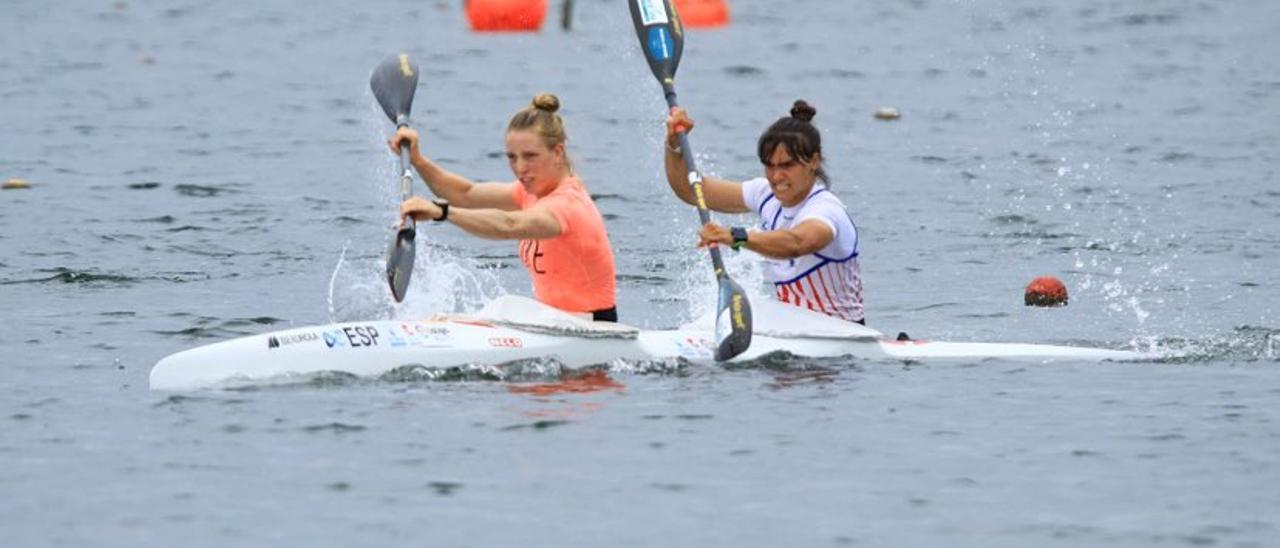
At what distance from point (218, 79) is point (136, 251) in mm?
13610

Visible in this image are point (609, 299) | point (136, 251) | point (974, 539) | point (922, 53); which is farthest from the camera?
point (922, 53)

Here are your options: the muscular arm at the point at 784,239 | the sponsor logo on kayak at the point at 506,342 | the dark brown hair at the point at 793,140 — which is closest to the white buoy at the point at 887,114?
the dark brown hair at the point at 793,140

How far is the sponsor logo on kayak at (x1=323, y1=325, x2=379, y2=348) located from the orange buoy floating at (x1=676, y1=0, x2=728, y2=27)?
802 inches

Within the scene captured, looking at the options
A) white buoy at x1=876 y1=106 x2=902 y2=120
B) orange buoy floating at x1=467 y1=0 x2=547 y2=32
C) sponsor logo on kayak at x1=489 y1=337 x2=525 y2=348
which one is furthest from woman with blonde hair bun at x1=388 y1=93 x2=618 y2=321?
orange buoy floating at x1=467 y1=0 x2=547 y2=32

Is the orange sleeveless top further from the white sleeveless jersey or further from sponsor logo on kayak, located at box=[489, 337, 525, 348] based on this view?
the white sleeveless jersey

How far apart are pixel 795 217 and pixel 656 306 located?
8.82ft

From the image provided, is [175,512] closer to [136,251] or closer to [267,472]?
[267,472]

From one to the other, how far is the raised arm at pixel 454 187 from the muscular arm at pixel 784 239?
88 cm

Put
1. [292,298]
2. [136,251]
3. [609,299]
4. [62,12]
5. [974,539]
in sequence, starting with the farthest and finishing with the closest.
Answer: [62,12], [136,251], [292,298], [609,299], [974,539]

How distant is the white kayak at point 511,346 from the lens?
32.8 feet

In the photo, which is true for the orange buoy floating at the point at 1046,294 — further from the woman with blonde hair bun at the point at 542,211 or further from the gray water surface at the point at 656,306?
the woman with blonde hair bun at the point at 542,211

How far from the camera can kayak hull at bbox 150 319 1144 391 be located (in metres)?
9.99

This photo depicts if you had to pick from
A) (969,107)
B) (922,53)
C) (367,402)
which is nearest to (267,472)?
(367,402)

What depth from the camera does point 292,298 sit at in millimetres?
13523
